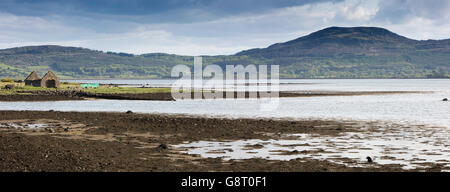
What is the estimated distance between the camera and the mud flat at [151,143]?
20438mm

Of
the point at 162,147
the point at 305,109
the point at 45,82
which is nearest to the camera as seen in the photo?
A: the point at 162,147

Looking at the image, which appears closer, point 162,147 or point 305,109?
point 162,147

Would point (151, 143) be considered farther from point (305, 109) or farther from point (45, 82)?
point (45, 82)

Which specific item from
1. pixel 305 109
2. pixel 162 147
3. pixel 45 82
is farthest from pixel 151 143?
pixel 45 82

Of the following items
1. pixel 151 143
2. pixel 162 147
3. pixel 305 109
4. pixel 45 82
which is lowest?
pixel 305 109

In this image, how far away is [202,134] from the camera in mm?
33875

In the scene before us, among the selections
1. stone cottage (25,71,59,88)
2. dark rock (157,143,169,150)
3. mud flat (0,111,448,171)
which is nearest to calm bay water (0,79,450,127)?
mud flat (0,111,448,171)

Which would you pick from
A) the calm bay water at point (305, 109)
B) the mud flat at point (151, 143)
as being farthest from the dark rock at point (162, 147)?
the calm bay water at point (305, 109)

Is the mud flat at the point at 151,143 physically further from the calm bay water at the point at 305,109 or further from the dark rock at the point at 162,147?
the calm bay water at the point at 305,109

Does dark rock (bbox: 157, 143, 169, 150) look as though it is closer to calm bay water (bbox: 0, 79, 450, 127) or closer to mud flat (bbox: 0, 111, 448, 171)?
mud flat (bbox: 0, 111, 448, 171)

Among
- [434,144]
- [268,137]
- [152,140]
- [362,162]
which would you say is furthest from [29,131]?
[434,144]

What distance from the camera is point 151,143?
29.0m
